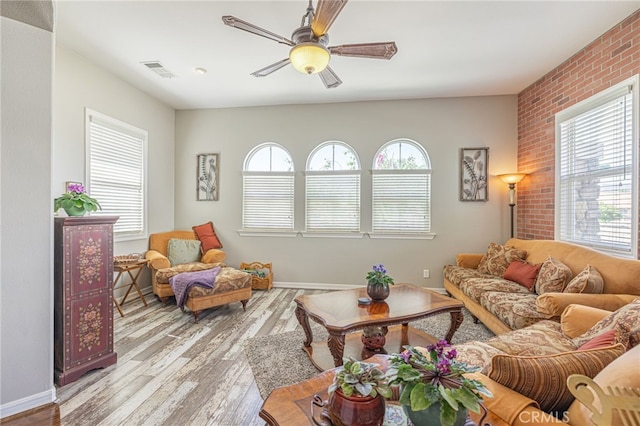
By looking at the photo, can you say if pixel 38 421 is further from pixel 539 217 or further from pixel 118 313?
pixel 539 217

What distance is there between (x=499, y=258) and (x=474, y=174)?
1.42 m

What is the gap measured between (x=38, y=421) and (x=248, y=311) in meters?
2.13

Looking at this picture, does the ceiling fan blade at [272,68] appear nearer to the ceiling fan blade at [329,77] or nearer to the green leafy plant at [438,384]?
the ceiling fan blade at [329,77]

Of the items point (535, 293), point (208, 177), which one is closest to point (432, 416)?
point (535, 293)

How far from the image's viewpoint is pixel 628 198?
2775 millimetres

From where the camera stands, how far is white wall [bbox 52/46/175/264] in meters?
3.23

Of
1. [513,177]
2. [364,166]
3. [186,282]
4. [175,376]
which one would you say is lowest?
[175,376]

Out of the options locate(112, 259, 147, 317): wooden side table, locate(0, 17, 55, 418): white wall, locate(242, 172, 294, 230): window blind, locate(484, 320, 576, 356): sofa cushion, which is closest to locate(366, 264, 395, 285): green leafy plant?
locate(484, 320, 576, 356): sofa cushion

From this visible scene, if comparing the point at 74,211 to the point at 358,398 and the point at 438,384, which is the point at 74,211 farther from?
the point at 438,384

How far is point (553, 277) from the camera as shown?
2.73 metres

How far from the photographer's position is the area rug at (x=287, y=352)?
7.38 ft

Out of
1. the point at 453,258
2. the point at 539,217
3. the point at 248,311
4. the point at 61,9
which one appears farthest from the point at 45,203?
the point at 539,217

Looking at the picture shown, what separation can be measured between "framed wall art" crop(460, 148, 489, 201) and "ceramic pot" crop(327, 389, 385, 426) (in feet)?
13.9

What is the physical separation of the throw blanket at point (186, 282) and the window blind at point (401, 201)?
2.61 m
